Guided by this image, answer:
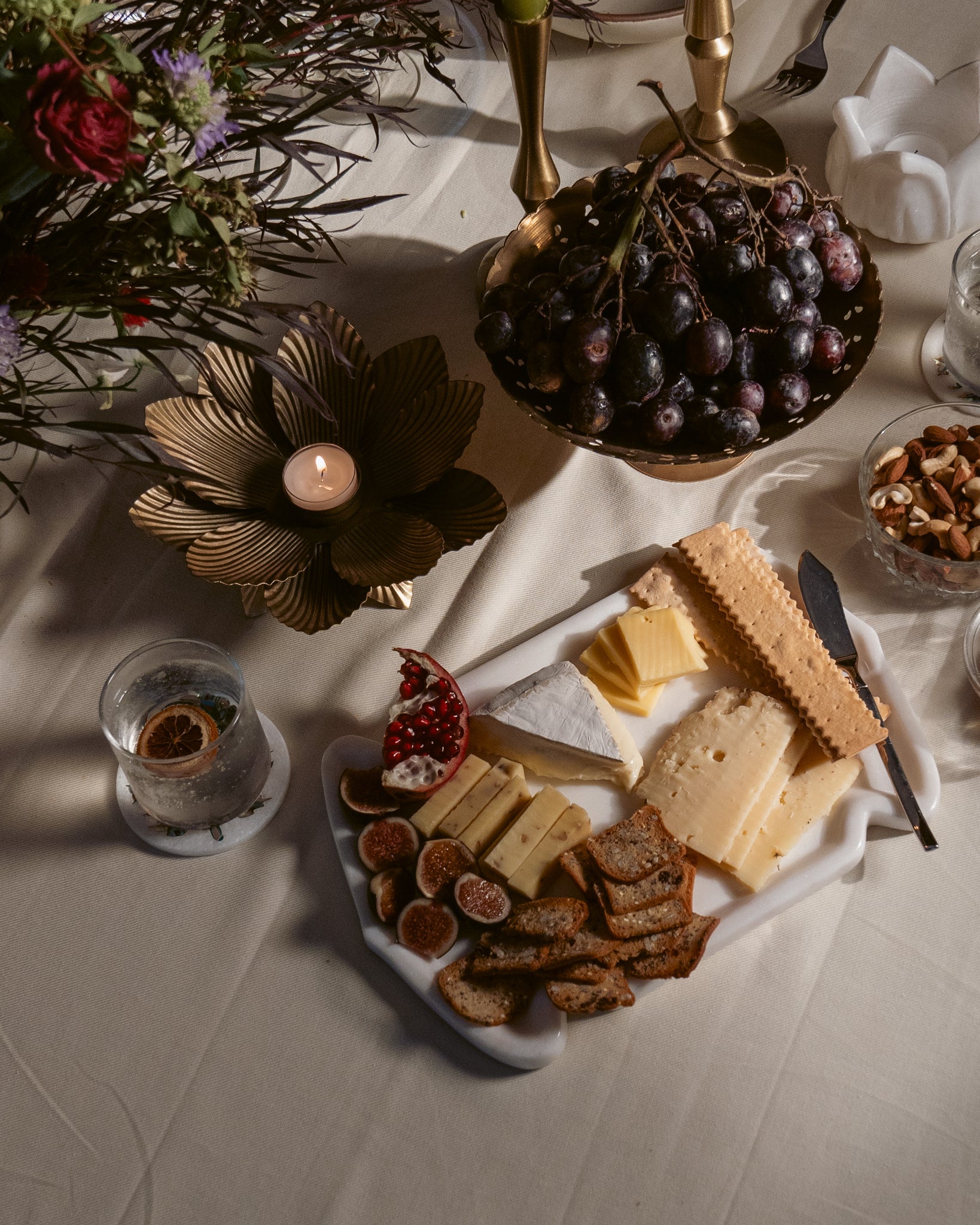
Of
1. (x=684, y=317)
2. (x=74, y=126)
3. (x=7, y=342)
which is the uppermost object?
(x=74, y=126)

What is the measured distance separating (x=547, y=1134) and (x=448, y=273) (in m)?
0.96

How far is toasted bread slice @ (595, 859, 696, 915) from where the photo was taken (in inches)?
37.5

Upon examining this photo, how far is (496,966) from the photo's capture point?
0.95 metres

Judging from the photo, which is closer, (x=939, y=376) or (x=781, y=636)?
(x=781, y=636)

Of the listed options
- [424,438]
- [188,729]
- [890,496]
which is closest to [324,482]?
[424,438]

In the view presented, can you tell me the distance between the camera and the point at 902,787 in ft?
3.31

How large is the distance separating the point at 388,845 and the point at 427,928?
88 millimetres

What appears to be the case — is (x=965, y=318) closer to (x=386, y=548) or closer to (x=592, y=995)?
(x=386, y=548)

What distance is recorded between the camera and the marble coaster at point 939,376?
1.21m

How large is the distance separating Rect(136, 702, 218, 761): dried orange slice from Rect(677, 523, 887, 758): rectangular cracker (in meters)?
0.52

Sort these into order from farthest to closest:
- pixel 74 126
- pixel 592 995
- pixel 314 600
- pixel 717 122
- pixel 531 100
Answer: pixel 717 122 → pixel 531 100 → pixel 314 600 → pixel 592 995 → pixel 74 126

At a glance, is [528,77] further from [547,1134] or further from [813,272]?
[547,1134]

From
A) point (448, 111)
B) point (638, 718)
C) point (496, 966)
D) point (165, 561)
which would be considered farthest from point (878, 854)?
point (448, 111)

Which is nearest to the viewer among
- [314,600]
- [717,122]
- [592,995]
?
[592,995]
